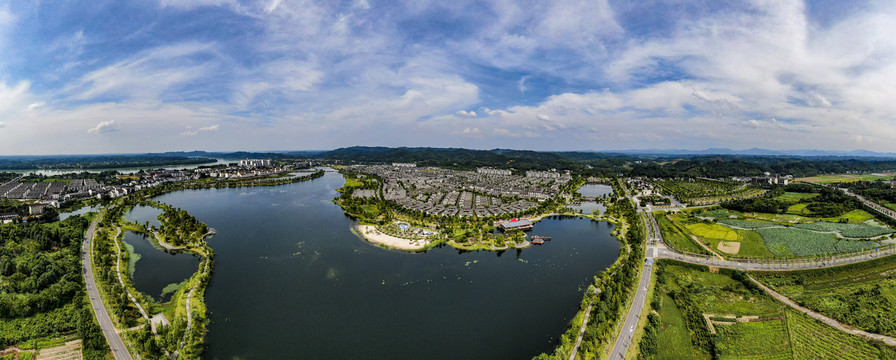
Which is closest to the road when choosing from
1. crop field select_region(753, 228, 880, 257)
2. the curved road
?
the curved road

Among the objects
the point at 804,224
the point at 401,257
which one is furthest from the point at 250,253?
the point at 804,224

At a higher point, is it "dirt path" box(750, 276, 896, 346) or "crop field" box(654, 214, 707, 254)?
"crop field" box(654, 214, 707, 254)

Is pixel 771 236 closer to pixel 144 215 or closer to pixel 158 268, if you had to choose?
pixel 158 268

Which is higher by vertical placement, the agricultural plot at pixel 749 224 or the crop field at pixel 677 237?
the agricultural plot at pixel 749 224

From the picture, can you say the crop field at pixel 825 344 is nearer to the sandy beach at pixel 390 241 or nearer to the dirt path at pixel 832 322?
the dirt path at pixel 832 322

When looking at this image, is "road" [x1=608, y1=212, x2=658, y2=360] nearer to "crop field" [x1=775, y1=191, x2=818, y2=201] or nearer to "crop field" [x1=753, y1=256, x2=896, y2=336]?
"crop field" [x1=753, y1=256, x2=896, y2=336]

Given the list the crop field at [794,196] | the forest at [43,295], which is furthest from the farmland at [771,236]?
the forest at [43,295]

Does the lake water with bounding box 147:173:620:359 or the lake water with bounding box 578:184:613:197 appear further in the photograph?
the lake water with bounding box 578:184:613:197
